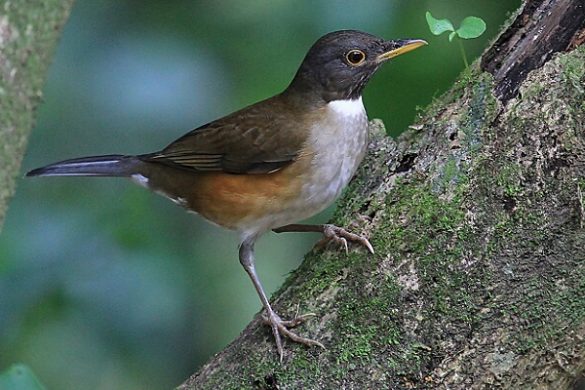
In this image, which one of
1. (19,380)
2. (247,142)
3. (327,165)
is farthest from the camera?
(247,142)

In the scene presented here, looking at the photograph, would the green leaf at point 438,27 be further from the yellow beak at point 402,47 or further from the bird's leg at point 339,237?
the bird's leg at point 339,237

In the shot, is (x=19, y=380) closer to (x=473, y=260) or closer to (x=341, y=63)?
(x=473, y=260)

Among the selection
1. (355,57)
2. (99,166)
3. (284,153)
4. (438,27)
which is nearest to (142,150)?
(99,166)

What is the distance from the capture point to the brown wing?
4.35 meters

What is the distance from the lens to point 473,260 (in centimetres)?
348

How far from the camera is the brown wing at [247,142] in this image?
4.35 metres

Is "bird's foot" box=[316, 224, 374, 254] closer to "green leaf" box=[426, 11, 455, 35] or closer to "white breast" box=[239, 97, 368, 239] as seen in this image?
"white breast" box=[239, 97, 368, 239]

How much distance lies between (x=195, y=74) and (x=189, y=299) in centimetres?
125

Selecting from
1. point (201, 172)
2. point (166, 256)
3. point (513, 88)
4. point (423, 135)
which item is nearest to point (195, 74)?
point (201, 172)

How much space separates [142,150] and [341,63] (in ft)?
5.08

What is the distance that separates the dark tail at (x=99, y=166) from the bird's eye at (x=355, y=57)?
1267 millimetres

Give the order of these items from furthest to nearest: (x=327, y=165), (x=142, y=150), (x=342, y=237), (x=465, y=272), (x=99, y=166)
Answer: (x=142, y=150), (x=99, y=166), (x=327, y=165), (x=342, y=237), (x=465, y=272)

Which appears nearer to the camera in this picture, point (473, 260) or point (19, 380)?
point (19, 380)

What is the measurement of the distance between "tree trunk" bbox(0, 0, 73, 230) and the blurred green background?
1764 mm
